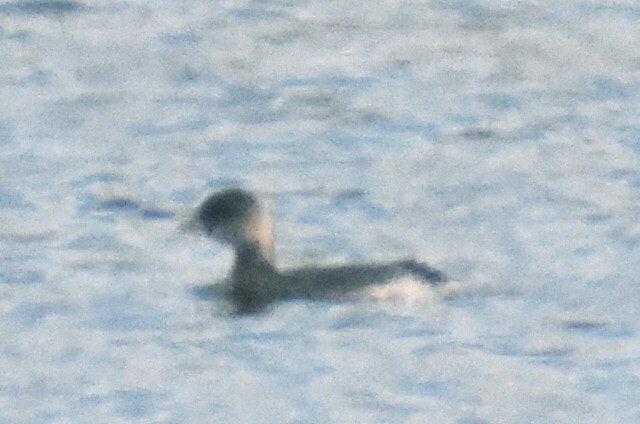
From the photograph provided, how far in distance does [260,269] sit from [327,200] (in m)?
1.13

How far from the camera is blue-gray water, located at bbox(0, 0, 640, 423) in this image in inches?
483

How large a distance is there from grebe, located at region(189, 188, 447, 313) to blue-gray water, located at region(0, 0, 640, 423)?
Answer: 12 centimetres

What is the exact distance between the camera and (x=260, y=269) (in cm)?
1383

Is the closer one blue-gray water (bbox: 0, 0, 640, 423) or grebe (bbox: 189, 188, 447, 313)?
blue-gray water (bbox: 0, 0, 640, 423)

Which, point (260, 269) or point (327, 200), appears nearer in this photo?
point (260, 269)

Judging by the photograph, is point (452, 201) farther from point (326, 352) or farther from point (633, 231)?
point (326, 352)

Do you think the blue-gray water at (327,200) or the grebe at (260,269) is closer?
the blue-gray water at (327,200)

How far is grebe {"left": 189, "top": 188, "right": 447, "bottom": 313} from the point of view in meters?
13.3

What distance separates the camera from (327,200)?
48.7 ft

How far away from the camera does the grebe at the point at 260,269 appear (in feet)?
43.7

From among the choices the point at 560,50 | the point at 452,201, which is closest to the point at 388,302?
the point at 452,201

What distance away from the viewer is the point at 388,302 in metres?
13.3

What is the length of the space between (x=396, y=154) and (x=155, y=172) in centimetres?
134

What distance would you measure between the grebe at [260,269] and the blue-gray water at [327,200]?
0.12m
